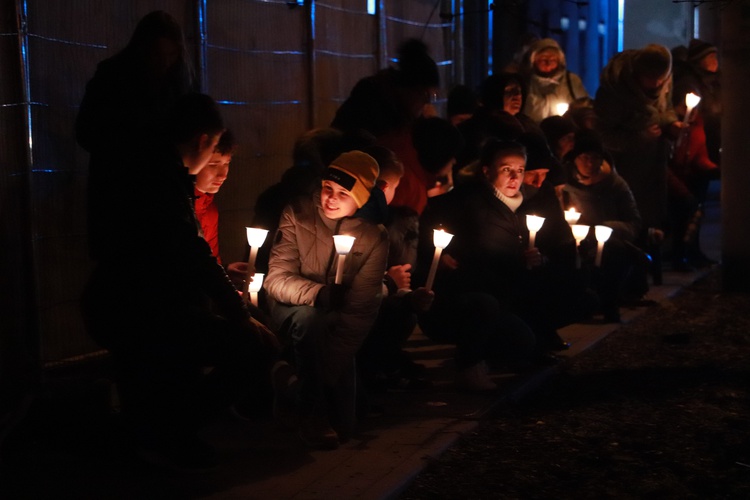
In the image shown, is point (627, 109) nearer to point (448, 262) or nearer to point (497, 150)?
point (497, 150)

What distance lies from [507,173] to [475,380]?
1.40 m

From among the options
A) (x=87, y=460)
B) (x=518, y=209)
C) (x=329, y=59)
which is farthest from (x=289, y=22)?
(x=87, y=460)

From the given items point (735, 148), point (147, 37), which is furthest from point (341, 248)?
point (735, 148)

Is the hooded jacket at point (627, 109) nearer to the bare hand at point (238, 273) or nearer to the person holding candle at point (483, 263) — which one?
the person holding candle at point (483, 263)

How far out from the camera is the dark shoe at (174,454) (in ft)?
19.9

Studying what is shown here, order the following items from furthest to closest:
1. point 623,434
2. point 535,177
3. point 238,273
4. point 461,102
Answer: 1. point 461,102
2. point 535,177
3. point 623,434
4. point 238,273

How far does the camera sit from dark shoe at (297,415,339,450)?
666 centimetres

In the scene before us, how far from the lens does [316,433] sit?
6660 mm

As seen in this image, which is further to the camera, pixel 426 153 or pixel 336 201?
pixel 426 153

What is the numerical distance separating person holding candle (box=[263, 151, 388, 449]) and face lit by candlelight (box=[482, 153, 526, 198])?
186 centimetres

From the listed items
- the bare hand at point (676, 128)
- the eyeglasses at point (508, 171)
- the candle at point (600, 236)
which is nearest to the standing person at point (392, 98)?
the eyeglasses at point (508, 171)

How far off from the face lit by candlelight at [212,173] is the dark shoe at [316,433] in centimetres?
133

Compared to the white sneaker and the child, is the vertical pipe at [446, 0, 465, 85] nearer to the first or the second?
the white sneaker

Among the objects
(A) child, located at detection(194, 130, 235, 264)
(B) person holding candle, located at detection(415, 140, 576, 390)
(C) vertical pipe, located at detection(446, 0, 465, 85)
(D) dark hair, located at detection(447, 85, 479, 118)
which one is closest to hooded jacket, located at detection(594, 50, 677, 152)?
(C) vertical pipe, located at detection(446, 0, 465, 85)
